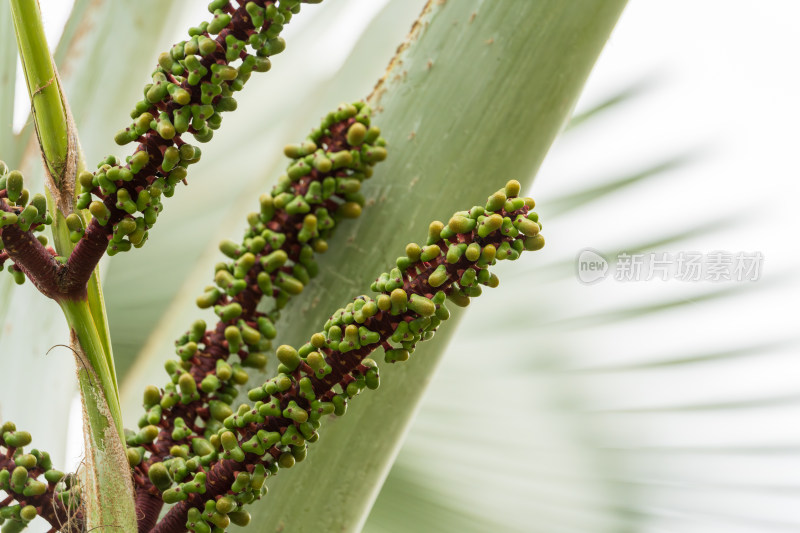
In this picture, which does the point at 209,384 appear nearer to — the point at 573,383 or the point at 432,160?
the point at 432,160

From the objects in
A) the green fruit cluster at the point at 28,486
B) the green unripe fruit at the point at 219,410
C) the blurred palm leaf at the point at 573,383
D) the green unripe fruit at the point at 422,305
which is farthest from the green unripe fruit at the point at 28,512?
the blurred palm leaf at the point at 573,383

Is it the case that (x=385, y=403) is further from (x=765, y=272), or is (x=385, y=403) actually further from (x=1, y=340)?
(x=765, y=272)

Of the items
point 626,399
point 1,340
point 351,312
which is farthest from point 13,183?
point 626,399

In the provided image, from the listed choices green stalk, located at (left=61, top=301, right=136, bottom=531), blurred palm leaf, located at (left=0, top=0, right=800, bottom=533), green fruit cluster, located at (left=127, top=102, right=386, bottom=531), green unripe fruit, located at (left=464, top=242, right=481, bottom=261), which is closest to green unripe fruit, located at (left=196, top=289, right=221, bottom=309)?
green fruit cluster, located at (left=127, top=102, right=386, bottom=531)

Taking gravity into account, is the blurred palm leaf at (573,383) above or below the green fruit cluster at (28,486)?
above

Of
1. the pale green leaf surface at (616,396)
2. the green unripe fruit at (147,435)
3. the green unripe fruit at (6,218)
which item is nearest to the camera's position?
the green unripe fruit at (6,218)

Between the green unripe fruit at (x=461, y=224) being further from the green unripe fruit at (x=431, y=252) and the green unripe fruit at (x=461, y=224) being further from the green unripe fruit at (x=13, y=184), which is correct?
the green unripe fruit at (x=13, y=184)

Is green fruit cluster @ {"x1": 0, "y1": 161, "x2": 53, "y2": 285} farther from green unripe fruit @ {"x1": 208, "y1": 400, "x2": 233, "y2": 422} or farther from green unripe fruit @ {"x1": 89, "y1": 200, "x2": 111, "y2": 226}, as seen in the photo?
green unripe fruit @ {"x1": 208, "y1": 400, "x2": 233, "y2": 422}

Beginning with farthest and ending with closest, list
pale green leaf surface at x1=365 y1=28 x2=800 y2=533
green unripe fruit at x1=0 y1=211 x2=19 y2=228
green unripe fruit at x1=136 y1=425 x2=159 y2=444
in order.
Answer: pale green leaf surface at x1=365 y1=28 x2=800 y2=533, green unripe fruit at x1=136 y1=425 x2=159 y2=444, green unripe fruit at x1=0 y1=211 x2=19 y2=228
